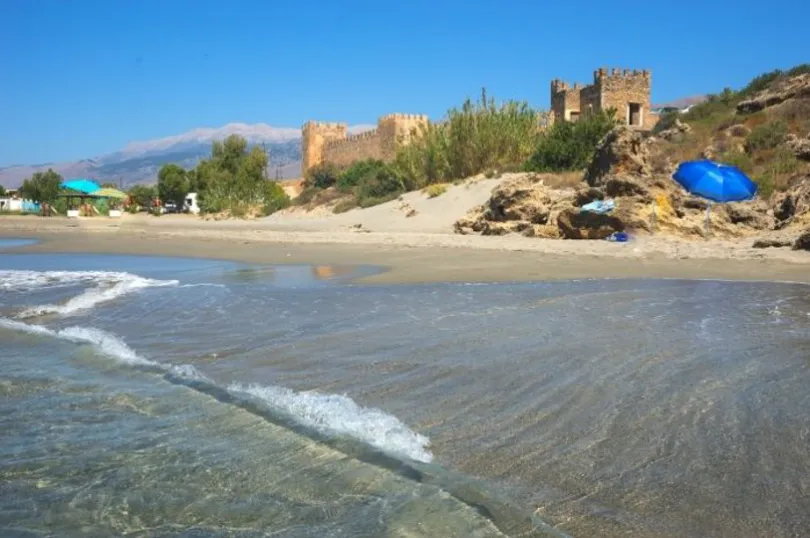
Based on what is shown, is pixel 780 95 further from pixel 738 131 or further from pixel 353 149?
pixel 353 149

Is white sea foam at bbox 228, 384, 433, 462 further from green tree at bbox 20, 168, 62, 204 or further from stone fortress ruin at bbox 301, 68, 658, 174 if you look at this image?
green tree at bbox 20, 168, 62, 204

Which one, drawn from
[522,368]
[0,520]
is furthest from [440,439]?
[0,520]

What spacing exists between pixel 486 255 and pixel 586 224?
2810 millimetres

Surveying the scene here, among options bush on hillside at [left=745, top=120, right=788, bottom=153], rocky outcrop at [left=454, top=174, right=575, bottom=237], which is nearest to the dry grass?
rocky outcrop at [left=454, top=174, right=575, bottom=237]

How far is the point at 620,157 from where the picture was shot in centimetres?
1512

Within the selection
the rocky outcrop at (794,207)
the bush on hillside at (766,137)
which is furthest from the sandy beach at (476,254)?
the bush on hillside at (766,137)

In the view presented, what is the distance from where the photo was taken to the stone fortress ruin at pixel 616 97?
42.1 meters

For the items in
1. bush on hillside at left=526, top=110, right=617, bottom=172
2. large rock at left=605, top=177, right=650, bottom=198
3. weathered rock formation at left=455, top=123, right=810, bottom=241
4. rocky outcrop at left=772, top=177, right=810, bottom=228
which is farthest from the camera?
bush on hillside at left=526, top=110, right=617, bottom=172

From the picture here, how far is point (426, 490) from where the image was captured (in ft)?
8.45

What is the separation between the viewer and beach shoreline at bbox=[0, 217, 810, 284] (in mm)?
9266

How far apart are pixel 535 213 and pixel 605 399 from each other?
12177 mm

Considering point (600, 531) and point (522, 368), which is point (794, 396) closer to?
point (522, 368)

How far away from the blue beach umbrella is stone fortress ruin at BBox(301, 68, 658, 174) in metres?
21.5

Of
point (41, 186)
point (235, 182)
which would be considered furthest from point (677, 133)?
point (41, 186)
